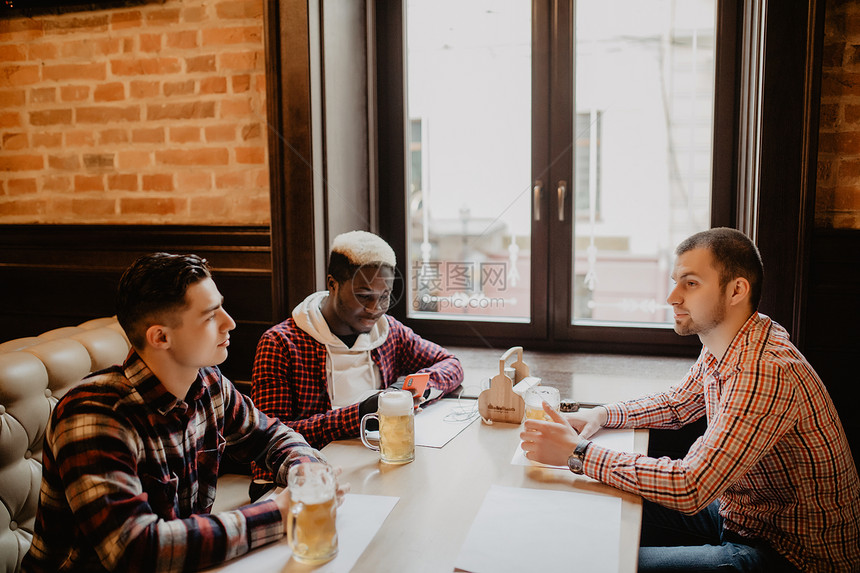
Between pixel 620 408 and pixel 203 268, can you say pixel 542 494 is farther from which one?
pixel 203 268

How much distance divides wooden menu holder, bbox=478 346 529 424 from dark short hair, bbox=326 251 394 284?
543mm

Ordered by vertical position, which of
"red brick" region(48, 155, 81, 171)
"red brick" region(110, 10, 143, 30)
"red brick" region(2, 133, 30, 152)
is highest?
"red brick" region(110, 10, 143, 30)

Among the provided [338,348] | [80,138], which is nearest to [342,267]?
[338,348]

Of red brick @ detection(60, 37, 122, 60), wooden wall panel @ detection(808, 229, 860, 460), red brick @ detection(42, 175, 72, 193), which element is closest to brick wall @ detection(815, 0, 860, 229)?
wooden wall panel @ detection(808, 229, 860, 460)

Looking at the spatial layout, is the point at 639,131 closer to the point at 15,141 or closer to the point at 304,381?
the point at 304,381

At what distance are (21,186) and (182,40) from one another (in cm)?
96

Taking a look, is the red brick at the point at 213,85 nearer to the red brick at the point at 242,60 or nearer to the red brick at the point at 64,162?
the red brick at the point at 242,60

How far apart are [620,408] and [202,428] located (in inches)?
42.3

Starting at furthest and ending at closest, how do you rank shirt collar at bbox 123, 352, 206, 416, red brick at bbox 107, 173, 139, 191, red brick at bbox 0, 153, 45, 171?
red brick at bbox 0, 153, 45, 171, red brick at bbox 107, 173, 139, 191, shirt collar at bbox 123, 352, 206, 416

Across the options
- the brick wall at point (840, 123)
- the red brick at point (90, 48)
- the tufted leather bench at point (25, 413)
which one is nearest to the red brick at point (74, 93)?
the red brick at point (90, 48)

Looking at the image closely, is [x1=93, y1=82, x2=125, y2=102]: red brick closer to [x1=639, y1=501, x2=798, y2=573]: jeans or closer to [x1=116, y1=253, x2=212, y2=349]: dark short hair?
[x1=116, y1=253, x2=212, y2=349]: dark short hair

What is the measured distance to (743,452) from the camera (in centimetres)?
144

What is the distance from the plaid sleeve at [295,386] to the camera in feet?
6.08

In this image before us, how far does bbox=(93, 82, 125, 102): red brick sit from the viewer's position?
107 inches
